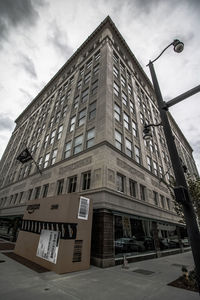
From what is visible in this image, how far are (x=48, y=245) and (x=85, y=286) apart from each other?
4.21 meters

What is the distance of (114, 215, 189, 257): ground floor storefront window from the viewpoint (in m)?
11.8

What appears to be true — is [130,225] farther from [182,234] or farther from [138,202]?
[182,234]

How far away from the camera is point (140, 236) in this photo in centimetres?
1388

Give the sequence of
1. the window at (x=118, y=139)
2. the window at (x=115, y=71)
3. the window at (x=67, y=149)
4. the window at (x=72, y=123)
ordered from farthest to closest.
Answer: the window at (x=115, y=71) → the window at (x=72, y=123) → the window at (x=67, y=149) → the window at (x=118, y=139)

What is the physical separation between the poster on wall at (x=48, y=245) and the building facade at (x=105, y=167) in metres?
2.85

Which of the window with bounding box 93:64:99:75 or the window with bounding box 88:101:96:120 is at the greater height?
the window with bounding box 93:64:99:75

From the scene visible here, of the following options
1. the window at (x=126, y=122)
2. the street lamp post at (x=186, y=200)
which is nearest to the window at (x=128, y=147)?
the window at (x=126, y=122)

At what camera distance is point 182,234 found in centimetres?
2270

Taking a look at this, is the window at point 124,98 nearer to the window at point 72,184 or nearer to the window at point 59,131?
the window at point 59,131

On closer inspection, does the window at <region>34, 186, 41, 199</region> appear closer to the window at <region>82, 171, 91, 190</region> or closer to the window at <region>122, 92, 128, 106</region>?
the window at <region>82, 171, 91, 190</region>

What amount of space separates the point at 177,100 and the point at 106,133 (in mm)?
8891

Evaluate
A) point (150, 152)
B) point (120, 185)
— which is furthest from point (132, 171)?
point (150, 152)

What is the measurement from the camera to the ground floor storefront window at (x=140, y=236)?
11844 mm

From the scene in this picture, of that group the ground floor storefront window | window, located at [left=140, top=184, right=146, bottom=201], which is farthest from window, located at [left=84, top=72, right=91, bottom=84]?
the ground floor storefront window
